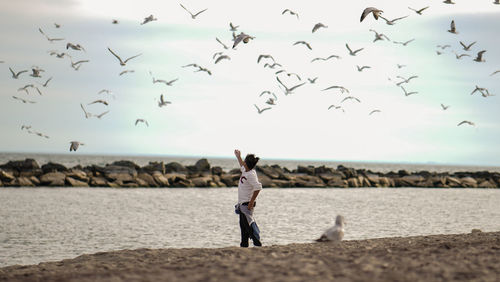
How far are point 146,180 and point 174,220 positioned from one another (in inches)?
808

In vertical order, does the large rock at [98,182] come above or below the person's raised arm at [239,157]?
below

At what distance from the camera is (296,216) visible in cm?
2245

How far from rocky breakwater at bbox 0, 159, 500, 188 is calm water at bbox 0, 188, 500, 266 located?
19.0ft

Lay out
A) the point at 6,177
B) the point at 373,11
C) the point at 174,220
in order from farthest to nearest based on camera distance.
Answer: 1. the point at 6,177
2. the point at 174,220
3. the point at 373,11

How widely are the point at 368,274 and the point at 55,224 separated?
1414 centimetres

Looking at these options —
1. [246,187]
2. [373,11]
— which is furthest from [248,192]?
[373,11]

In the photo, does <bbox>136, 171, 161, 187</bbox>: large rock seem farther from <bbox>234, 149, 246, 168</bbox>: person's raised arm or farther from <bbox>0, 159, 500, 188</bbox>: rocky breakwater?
<bbox>234, 149, 246, 168</bbox>: person's raised arm

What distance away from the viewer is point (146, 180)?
40.9 m

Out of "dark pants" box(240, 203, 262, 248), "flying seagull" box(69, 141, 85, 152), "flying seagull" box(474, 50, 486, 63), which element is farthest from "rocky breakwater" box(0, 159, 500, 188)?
"dark pants" box(240, 203, 262, 248)

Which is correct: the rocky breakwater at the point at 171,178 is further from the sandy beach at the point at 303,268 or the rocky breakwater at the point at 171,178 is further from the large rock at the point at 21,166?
the sandy beach at the point at 303,268

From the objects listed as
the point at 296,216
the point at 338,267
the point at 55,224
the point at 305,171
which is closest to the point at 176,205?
the point at 296,216

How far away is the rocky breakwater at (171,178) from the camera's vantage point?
128 ft

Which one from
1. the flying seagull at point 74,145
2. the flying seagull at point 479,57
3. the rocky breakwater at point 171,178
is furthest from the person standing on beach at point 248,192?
the rocky breakwater at point 171,178

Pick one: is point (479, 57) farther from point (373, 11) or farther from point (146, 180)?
point (146, 180)
